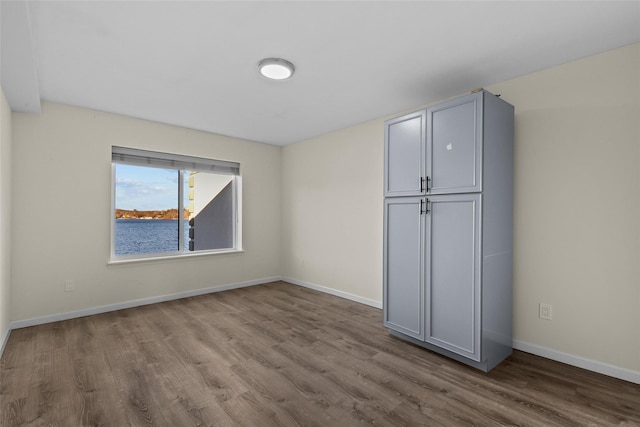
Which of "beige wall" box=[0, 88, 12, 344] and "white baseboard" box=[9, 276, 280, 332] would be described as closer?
"beige wall" box=[0, 88, 12, 344]

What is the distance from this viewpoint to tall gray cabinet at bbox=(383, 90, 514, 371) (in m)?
2.32

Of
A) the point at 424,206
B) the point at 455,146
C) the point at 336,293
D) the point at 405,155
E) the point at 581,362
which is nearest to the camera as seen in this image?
the point at 581,362

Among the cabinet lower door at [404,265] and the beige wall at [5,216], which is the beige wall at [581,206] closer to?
the cabinet lower door at [404,265]

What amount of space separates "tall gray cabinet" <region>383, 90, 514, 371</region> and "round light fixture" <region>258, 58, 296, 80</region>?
44.8 inches

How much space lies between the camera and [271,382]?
7.03 feet

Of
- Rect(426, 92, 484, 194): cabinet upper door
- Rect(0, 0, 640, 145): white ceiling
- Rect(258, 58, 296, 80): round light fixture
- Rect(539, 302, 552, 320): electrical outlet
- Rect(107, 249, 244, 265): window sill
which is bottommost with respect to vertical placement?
Rect(539, 302, 552, 320): electrical outlet

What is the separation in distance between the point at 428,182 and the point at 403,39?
45.9 inches

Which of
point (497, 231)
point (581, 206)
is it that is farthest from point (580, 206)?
point (497, 231)

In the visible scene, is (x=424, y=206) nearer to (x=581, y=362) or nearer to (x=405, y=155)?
(x=405, y=155)

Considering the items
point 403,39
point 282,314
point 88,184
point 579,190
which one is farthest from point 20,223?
point 579,190

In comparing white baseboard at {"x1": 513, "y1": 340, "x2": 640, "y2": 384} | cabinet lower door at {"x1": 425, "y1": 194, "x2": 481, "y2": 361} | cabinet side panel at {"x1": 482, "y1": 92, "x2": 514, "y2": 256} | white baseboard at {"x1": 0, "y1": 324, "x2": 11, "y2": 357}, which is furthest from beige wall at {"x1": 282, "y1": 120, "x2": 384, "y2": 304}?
white baseboard at {"x1": 0, "y1": 324, "x2": 11, "y2": 357}

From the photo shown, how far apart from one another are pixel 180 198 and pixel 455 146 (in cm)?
375

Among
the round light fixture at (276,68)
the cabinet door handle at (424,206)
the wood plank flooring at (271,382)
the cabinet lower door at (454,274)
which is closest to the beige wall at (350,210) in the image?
the wood plank flooring at (271,382)

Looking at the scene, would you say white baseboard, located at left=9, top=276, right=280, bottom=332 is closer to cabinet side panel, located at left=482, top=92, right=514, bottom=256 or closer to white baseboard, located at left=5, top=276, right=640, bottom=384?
white baseboard, located at left=5, top=276, right=640, bottom=384
